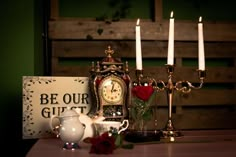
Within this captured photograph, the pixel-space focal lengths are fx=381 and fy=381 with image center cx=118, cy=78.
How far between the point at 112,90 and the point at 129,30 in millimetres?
1107

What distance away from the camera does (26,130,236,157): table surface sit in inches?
46.7

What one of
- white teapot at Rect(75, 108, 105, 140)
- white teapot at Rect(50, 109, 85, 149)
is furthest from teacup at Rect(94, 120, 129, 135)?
white teapot at Rect(50, 109, 85, 149)

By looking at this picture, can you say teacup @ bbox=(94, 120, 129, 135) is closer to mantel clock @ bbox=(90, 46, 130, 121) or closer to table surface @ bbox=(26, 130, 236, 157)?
table surface @ bbox=(26, 130, 236, 157)

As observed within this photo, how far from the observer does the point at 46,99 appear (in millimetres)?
1632

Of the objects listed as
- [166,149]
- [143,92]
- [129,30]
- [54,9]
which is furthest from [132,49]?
[166,149]

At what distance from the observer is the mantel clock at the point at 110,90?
63.6 inches

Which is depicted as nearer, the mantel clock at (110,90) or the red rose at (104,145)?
the red rose at (104,145)

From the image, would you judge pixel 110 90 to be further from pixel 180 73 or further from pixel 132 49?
pixel 180 73

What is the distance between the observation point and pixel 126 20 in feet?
8.95

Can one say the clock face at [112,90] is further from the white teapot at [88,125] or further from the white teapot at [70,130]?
the white teapot at [70,130]

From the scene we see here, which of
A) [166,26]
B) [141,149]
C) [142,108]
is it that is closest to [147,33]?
[166,26]

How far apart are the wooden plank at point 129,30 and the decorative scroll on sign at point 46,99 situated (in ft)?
3.21

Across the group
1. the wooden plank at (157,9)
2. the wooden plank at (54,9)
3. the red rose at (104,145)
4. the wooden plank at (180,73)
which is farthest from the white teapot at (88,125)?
the wooden plank at (157,9)

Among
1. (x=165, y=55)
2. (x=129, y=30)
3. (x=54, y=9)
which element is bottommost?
(x=165, y=55)
